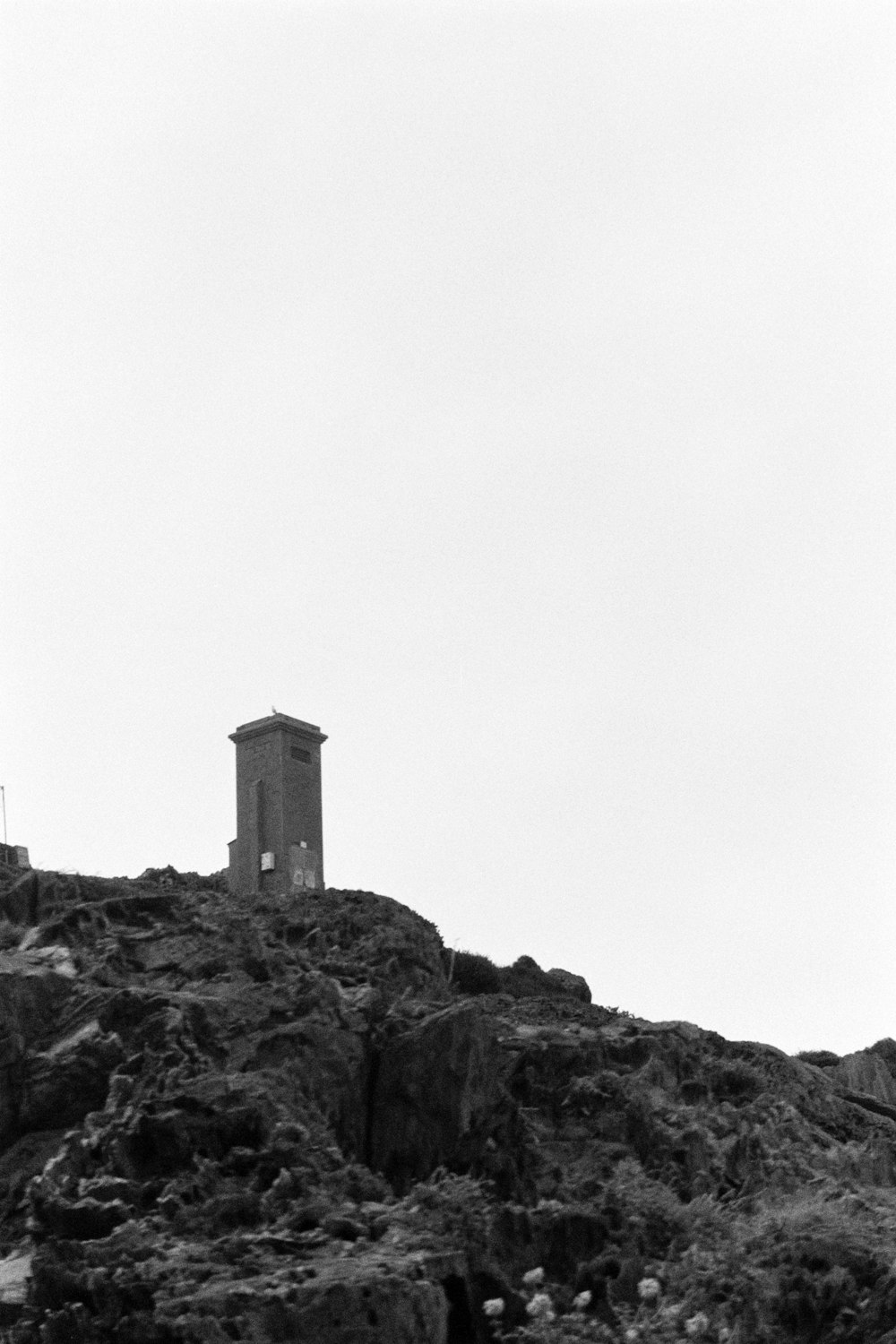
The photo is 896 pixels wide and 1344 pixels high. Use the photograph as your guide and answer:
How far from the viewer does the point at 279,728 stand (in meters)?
52.6

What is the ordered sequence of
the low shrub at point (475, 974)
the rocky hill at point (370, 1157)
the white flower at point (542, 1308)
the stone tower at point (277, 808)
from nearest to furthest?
the white flower at point (542, 1308) → the rocky hill at point (370, 1157) → the low shrub at point (475, 974) → the stone tower at point (277, 808)

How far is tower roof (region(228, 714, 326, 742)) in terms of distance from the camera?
52.6 meters

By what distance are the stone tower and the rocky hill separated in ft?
22.1

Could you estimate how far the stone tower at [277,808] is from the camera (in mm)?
51094

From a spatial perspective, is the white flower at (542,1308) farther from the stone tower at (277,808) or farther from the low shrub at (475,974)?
the stone tower at (277,808)

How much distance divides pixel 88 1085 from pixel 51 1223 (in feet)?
21.4

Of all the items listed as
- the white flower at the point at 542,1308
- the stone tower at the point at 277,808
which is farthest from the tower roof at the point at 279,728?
the white flower at the point at 542,1308

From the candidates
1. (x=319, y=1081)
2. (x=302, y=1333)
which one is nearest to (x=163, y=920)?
(x=319, y=1081)

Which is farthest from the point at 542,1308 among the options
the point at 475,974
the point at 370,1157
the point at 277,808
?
the point at 277,808

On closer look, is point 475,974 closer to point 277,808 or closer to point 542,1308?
point 277,808

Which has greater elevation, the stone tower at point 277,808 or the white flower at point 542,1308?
the stone tower at point 277,808

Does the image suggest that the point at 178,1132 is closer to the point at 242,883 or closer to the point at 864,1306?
the point at 864,1306

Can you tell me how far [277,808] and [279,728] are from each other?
1.99 metres

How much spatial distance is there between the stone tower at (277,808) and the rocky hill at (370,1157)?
673 centimetres
